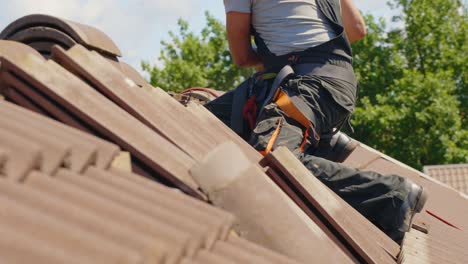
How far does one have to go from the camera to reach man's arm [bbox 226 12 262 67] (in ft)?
13.8

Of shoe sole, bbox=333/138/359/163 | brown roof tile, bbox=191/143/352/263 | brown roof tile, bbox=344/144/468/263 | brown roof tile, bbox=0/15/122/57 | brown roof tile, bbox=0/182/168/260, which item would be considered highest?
brown roof tile, bbox=0/182/168/260

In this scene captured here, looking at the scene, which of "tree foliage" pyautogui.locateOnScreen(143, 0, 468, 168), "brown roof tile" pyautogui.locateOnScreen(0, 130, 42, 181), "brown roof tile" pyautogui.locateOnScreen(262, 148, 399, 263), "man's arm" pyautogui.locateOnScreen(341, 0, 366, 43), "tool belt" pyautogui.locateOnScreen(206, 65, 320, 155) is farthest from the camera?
"tree foliage" pyautogui.locateOnScreen(143, 0, 468, 168)

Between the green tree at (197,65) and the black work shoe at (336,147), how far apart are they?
31.8 m

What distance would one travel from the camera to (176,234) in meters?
1.68

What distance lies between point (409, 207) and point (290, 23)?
108 cm

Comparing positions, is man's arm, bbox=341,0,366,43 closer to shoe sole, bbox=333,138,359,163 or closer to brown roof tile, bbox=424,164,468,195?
shoe sole, bbox=333,138,359,163

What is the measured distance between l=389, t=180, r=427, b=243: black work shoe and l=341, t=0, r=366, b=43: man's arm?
1136 millimetres

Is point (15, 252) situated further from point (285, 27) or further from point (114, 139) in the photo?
point (285, 27)

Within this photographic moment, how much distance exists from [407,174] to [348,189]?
2.29 metres

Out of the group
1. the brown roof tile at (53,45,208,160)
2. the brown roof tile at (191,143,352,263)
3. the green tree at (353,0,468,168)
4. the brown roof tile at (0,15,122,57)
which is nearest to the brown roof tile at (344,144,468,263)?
the brown roof tile at (191,143,352,263)

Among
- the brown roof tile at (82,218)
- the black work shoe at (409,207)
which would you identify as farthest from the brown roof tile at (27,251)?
the black work shoe at (409,207)

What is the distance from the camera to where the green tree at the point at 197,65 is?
3728 centimetres

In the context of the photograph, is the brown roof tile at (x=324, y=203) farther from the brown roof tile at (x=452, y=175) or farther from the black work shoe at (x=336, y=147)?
the brown roof tile at (x=452, y=175)

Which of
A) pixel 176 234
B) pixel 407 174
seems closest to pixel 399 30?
pixel 407 174
